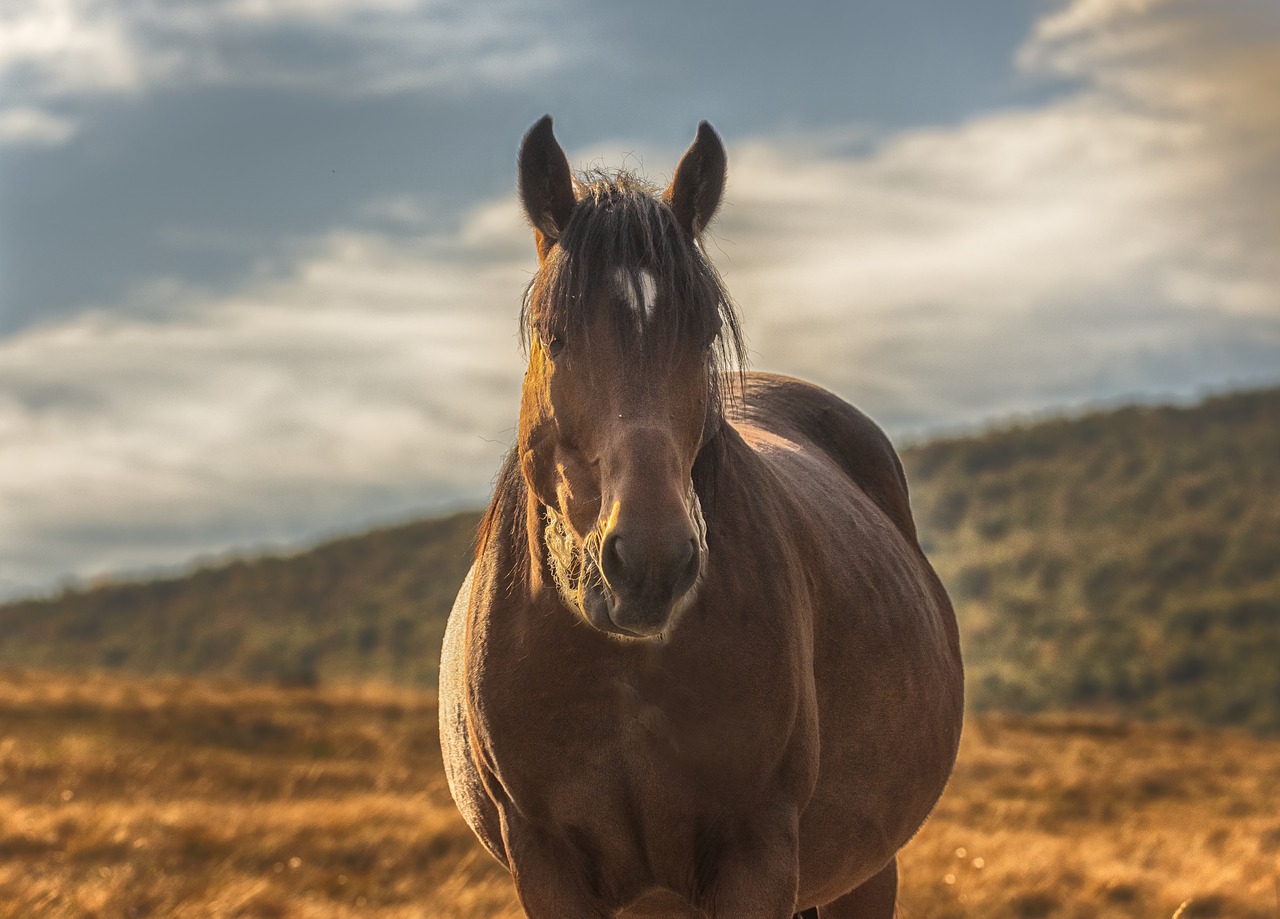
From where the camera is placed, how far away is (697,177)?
13.1 feet

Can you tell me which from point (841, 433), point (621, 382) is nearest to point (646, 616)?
point (621, 382)

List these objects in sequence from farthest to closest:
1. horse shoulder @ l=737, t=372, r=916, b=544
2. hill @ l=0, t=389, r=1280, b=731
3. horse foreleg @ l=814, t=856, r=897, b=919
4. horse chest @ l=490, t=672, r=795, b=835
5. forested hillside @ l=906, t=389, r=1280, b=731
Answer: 1. hill @ l=0, t=389, r=1280, b=731
2. forested hillside @ l=906, t=389, r=1280, b=731
3. horse shoulder @ l=737, t=372, r=916, b=544
4. horse foreleg @ l=814, t=856, r=897, b=919
5. horse chest @ l=490, t=672, r=795, b=835

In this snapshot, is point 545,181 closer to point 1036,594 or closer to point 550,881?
point 550,881

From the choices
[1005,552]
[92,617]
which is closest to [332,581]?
[92,617]

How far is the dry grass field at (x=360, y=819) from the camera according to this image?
33.9 ft

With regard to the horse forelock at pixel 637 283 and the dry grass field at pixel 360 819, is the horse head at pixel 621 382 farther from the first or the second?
the dry grass field at pixel 360 819

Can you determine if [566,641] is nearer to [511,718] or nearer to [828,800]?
[511,718]

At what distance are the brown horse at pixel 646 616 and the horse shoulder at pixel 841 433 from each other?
6.62 ft

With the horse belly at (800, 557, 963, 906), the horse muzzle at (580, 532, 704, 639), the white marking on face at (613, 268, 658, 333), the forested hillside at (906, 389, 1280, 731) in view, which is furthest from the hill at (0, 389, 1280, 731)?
the horse muzzle at (580, 532, 704, 639)

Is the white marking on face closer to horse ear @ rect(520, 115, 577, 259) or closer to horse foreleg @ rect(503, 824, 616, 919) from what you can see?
horse ear @ rect(520, 115, 577, 259)

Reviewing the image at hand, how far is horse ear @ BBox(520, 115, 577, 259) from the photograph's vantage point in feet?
12.6

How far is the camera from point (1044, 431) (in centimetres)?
6106

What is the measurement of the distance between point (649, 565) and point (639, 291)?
31.9 inches

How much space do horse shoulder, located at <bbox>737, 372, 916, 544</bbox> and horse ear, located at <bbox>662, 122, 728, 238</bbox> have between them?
250cm
